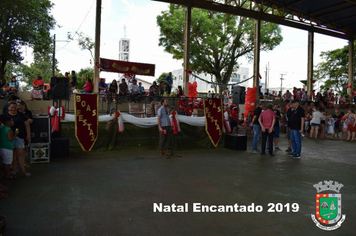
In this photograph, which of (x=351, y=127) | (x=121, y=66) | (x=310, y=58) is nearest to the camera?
(x=121, y=66)

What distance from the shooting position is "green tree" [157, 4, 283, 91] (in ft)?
92.8

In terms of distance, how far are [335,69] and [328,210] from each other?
38735 mm

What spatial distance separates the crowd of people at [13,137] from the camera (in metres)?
5.48

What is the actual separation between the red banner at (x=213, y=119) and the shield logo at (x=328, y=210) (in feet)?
19.6

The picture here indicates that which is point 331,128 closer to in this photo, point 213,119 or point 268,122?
point 268,122

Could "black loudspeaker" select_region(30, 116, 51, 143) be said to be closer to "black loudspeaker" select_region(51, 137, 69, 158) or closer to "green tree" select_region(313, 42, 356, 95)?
"black loudspeaker" select_region(51, 137, 69, 158)

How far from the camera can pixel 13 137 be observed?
5559 millimetres

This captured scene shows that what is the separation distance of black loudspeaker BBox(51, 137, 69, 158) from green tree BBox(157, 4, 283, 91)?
2177 centimetres

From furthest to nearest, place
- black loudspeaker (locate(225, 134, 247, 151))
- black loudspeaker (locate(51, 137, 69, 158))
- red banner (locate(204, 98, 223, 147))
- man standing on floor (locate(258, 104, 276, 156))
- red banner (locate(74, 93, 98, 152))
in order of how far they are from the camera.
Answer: red banner (locate(204, 98, 223, 147)), black loudspeaker (locate(225, 134, 247, 151)), man standing on floor (locate(258, 104, 276, 156)), red banner (locate(74, 93, 98, 152)), black loudspeaker (locate(51, 137, 69, 158))

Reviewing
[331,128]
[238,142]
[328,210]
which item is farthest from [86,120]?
[331,128]

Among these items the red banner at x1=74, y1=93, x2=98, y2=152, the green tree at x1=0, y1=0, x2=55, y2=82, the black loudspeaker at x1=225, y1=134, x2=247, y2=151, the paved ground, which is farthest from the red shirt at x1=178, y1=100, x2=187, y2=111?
the green tree at x1=0, y1=0, x2=55, y2=82

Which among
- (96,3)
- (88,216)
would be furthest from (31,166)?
A: (96,3)

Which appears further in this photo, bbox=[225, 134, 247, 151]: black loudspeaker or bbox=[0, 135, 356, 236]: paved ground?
bbox=[225, 134, 247, 151]: black loudspeaker

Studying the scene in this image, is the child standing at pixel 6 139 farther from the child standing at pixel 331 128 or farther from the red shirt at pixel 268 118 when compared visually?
the child standing at pixel 331 128
